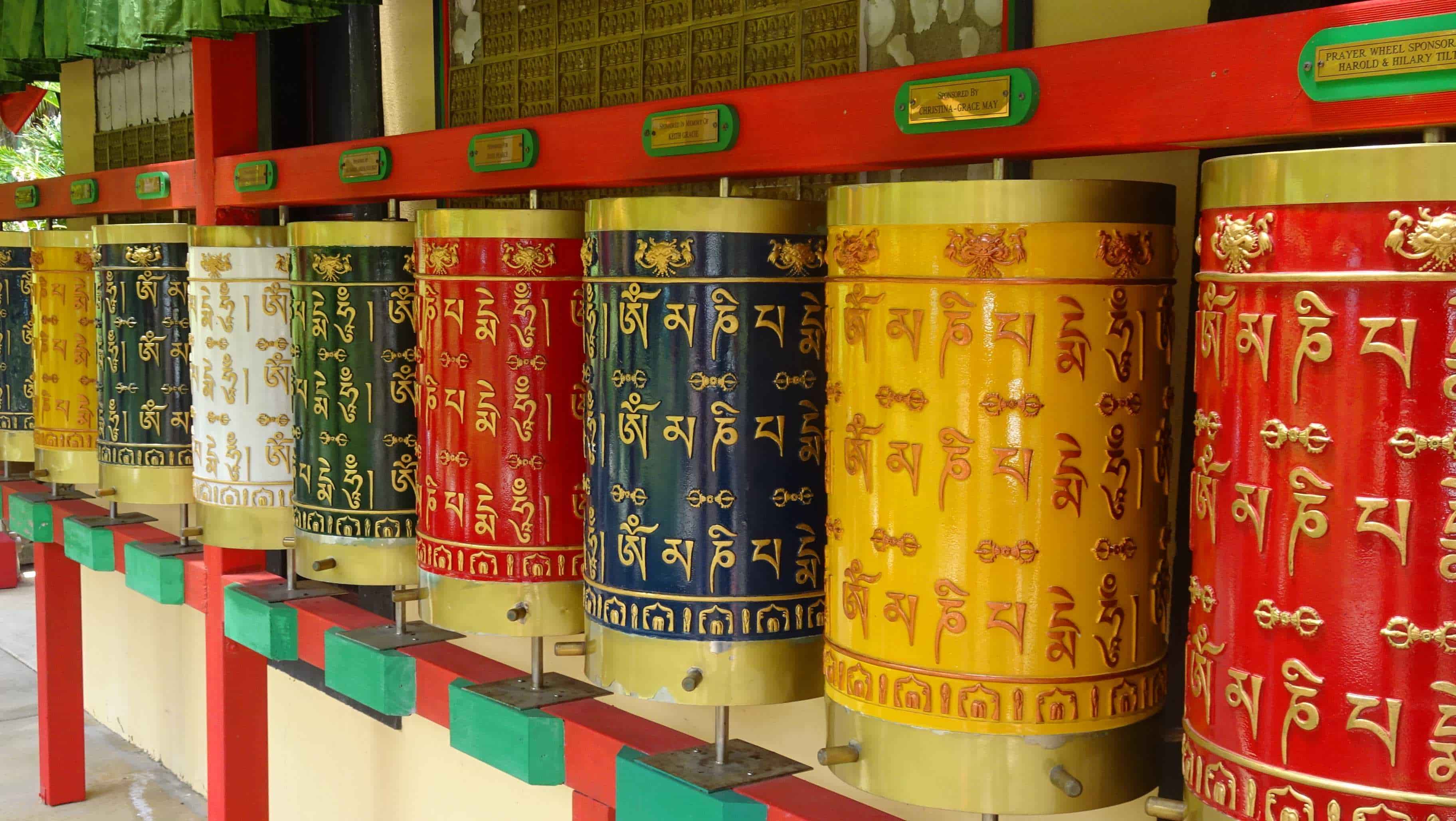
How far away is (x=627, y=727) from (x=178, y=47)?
210 centimetres

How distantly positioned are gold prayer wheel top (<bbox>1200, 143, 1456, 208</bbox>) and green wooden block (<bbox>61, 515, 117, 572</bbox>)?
2.43m

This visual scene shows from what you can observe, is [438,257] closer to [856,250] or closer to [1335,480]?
[856,250]

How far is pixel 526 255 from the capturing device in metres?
1.34

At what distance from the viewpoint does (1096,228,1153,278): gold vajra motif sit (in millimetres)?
904

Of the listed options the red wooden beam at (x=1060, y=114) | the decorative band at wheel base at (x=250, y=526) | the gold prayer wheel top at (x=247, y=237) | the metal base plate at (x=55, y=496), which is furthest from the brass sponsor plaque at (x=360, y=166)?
the metal base plate at (x=55, y=496)

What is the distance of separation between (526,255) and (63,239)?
1.48 m

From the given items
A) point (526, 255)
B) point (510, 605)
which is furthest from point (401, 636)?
point (526, 255)

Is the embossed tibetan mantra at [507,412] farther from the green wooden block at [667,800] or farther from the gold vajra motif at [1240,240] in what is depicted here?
the gold vajra motif at [1240,240]

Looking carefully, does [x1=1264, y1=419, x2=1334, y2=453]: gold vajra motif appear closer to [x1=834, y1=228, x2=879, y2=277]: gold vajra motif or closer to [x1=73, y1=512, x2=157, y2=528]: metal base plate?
[x1=834, y1=228, x2=879, y2=277]: gold vajra motif

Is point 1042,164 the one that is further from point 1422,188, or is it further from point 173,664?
point 173,664

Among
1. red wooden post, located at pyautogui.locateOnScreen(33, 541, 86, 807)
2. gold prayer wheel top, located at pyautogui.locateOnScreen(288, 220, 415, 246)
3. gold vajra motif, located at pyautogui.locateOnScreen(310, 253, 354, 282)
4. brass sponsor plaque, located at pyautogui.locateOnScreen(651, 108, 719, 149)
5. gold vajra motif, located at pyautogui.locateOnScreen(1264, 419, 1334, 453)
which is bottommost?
red wooden post, located at pyautogui.locateOnScreen(33, 541, 86, 807)

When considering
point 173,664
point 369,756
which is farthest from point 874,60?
point 173,664

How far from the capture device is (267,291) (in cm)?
183

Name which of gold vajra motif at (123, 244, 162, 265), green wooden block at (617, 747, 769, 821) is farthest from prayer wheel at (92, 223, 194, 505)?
green wooden block at (617, 747, 769, 821)
